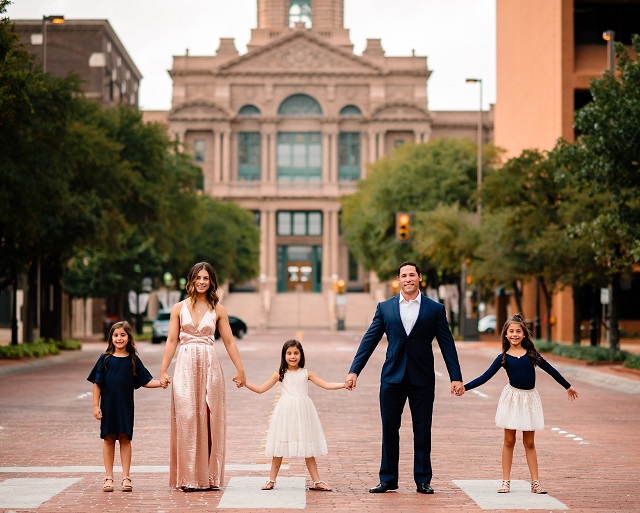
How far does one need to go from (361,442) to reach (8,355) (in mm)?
23562

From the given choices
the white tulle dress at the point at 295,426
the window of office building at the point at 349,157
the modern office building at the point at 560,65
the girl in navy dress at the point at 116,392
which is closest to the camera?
the white tulle dress at the point at 295,426

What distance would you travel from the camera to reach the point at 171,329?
37.4 ft

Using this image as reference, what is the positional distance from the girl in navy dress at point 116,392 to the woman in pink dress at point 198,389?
0.33m

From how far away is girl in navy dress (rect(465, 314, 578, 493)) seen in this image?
11258 millimetres

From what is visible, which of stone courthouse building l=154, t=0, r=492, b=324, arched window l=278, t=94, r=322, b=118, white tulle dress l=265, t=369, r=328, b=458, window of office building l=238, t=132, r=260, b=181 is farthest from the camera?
arched window l=278, t=94, r=322, b=118

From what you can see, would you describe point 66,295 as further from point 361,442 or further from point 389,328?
point 389,328

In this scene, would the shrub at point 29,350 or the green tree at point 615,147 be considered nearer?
the green tree at point 615,147

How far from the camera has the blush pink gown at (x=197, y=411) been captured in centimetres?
1129

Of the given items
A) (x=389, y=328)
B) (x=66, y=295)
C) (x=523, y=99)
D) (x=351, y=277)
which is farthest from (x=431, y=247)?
(x=351, y=277)

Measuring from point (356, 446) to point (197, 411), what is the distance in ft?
15.0

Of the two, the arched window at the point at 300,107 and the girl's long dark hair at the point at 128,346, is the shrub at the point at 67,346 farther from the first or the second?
the arched window at the point at 300,107

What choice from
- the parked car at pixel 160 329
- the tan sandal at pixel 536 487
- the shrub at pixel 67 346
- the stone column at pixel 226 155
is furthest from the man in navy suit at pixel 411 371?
the stone column at pixel 226 155

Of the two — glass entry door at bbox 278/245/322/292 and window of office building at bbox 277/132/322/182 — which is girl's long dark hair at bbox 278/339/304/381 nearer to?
glass entry door at bbox 278/245/322/292

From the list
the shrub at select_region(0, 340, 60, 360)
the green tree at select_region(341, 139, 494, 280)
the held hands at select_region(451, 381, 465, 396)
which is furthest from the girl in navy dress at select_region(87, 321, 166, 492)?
the green tree at select_region(341, 139, 494, 280)
